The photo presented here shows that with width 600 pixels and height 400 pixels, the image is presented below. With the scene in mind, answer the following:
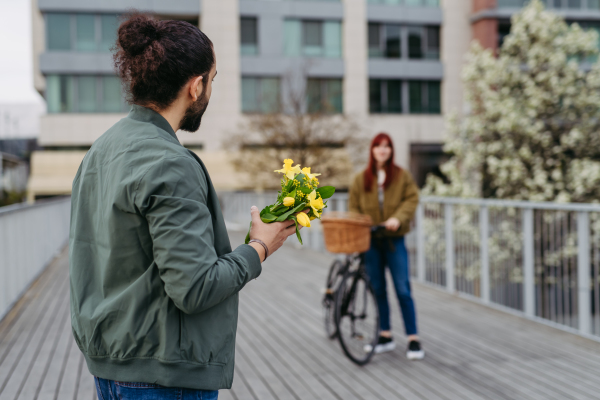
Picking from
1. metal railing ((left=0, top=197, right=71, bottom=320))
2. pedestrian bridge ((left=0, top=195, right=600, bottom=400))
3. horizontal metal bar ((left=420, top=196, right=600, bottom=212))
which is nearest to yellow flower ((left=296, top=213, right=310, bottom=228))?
pedestrian bridge ((left=0, top=195, right=600, bottom=400))

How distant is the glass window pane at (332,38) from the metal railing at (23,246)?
923 inches

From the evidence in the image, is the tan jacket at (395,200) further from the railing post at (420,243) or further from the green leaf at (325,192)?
the railing post at (420,243)

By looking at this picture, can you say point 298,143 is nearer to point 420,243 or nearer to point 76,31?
point 420,243

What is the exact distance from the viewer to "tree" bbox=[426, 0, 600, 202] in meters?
15.4

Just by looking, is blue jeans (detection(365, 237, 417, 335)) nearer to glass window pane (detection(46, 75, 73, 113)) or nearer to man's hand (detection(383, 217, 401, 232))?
man's hand (detection(383, 217, 401, 232))

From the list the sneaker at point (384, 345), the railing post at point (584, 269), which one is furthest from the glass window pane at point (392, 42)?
the sneaker at point (384, 345)

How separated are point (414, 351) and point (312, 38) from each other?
2965 cm

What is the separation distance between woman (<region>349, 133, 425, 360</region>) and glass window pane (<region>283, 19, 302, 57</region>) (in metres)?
28.4

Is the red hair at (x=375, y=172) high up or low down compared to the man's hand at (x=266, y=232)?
up

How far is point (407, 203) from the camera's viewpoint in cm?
479

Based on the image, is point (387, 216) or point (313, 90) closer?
point (387, 216)

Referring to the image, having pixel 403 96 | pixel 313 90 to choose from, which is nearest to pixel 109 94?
pixel 313 90

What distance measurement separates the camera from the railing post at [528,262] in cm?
614

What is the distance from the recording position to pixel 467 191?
1581 centimetres
